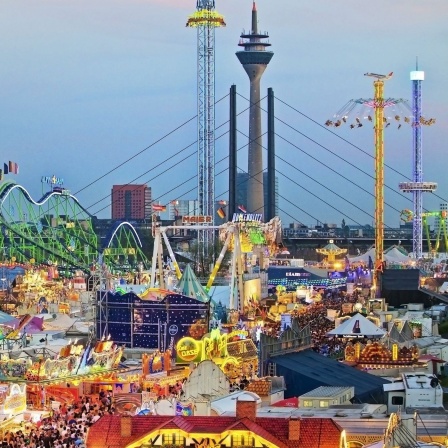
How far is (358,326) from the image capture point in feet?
187

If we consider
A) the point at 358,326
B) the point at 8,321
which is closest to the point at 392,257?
the point at 358,326

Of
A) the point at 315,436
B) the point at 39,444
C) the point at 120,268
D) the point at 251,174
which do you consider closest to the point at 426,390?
the point at 39,444

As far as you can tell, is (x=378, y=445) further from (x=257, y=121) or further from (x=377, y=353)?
(x=257, y=121)

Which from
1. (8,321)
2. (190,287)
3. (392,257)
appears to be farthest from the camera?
(392,257)

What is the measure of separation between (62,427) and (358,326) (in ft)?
75.3

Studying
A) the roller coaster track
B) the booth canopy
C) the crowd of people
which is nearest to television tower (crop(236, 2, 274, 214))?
the roller coaster track

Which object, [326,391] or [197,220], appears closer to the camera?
[326,391]

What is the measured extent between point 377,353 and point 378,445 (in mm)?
22802

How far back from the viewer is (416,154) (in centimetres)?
10869

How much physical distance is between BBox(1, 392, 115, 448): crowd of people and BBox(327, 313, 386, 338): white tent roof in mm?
17300

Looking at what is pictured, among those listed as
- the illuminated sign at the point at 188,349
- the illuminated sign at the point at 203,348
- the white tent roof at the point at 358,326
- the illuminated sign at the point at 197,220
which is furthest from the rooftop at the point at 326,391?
the illuminated sign at the point at 197,220

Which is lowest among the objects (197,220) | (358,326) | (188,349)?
(188,349)

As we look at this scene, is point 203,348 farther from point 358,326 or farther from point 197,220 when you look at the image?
point 197,220

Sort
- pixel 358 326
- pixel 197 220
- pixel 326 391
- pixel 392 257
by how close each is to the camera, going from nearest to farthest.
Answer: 1. pixel 326 391
2. pixel 358 326
3. pixel 197 220
4. pixel 392 257
